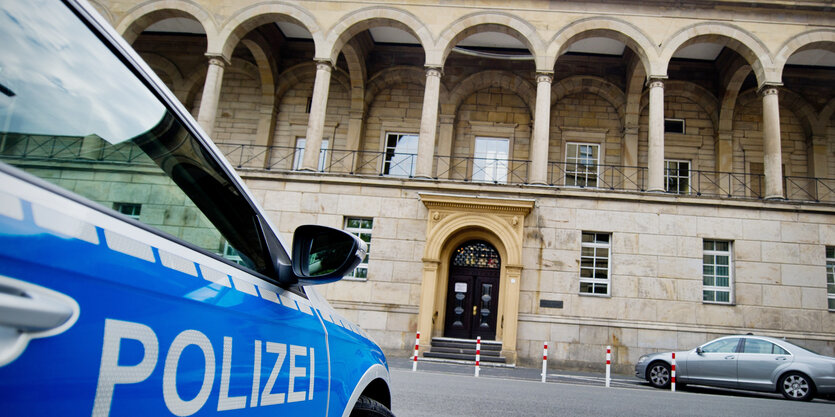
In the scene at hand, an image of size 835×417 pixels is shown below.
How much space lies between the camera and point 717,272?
18688 millimetres

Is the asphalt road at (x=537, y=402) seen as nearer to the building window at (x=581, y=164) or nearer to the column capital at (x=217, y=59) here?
the building window at (x=581, y=164)

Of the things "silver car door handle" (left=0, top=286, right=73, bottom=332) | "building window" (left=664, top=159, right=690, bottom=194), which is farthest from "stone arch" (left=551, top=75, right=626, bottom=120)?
"silver car door handle" (left=0, top=286, right=73, bottom=332)

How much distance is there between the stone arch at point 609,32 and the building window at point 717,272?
6.41 meters

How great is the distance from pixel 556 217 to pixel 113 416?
18.4 m

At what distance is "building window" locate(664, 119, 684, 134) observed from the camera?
24359 mm

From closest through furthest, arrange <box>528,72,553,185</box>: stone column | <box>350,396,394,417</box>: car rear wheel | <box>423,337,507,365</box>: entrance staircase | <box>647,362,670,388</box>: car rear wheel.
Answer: <box>350,396,394,417</box>: car rear wheel, <box>647,362,670,388</box>: car rear wheel, <box>423,337,507,365</box>: entrance staircase, <box>528,72,553,185</box>: stone column

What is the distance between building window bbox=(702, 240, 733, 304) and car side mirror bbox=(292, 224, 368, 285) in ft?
63.1

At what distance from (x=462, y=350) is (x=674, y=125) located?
14061mm

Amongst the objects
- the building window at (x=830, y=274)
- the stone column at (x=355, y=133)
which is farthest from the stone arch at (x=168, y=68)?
the building window at (x=830, y=274)

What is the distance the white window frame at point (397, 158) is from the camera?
2416 centimetres

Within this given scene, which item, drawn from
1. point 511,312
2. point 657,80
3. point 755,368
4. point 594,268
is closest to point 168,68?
point 511,312

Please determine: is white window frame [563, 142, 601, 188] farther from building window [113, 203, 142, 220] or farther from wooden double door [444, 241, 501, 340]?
building window [113, 203, 142, 220]

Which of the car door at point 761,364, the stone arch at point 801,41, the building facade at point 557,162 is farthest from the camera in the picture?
the stone arch at point 801,41

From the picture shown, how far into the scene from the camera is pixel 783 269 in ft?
59.7
